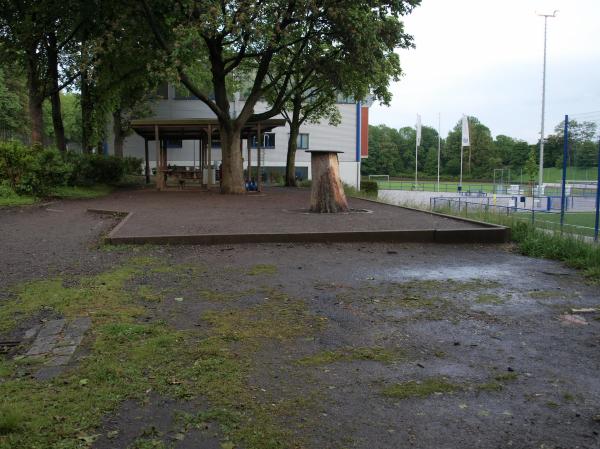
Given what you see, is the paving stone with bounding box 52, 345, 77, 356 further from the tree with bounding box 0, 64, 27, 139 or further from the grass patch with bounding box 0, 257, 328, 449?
the tree with bounding box 0, 64, 27, 139

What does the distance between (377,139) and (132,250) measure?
363 ft

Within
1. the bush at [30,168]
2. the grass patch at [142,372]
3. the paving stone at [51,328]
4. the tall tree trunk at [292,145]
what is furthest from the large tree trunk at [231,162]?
the paving stone at [51,328]

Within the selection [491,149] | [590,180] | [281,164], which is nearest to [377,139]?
[491,149]

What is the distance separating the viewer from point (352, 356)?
3.98 m

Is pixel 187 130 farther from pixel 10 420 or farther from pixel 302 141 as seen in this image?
pixel 10 420

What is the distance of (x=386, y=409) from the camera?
10.2 feet

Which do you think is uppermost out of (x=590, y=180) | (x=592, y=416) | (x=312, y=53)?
(x=312, y=53)

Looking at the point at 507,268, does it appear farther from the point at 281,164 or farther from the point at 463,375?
the point at 281,164

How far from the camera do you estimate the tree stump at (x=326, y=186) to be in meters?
13.6

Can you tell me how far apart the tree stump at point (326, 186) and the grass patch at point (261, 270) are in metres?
6.57

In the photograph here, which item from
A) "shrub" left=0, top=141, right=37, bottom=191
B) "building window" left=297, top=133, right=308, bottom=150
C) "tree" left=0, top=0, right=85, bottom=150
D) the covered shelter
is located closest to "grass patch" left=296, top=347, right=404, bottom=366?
"shrub" left=0, top=141, right=37, bottom=191

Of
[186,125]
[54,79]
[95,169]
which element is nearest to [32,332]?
[186,125]

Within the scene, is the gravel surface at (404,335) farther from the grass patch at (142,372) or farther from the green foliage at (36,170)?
the green foliage at (36,170)

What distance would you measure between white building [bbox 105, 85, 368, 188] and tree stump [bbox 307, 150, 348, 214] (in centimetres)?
3056
